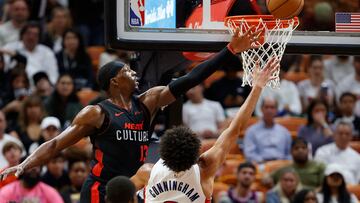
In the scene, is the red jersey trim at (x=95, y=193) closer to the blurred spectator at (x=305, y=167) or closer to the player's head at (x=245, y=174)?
the player's head at (x=245, y=174)

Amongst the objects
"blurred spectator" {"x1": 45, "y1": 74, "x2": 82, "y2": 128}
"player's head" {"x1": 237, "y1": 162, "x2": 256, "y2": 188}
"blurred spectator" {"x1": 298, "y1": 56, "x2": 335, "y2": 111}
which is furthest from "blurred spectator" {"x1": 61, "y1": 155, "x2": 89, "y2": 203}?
"blurred spectator" {"x1": 298, "y1": 56, "x2": 335, "y2": 111}

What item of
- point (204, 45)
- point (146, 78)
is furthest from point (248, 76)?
point (146, 78)

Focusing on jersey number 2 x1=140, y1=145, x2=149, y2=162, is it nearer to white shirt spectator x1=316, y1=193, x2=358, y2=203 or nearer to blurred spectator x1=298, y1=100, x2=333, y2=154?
white shirt spectator x1=316, y1=193, x2=358, y2=203

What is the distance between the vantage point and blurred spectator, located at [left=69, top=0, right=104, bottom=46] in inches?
528

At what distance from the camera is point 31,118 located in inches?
415

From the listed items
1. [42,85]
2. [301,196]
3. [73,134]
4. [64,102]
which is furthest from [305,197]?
[42,85]

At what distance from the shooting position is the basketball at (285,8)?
6.44 metres

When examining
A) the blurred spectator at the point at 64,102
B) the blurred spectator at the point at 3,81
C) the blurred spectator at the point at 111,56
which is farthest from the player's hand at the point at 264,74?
the blurred spectator at the point at 111,56

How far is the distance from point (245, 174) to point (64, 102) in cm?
236

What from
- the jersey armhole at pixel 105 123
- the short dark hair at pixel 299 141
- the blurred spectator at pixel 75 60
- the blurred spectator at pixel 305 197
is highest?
the jersey armhole at pixel 105 123

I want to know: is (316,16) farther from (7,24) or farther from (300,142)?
(7,24)

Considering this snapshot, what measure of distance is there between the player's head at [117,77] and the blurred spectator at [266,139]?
454 cm

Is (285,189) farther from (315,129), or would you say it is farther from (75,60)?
(75,60)

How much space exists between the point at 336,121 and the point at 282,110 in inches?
26.3
